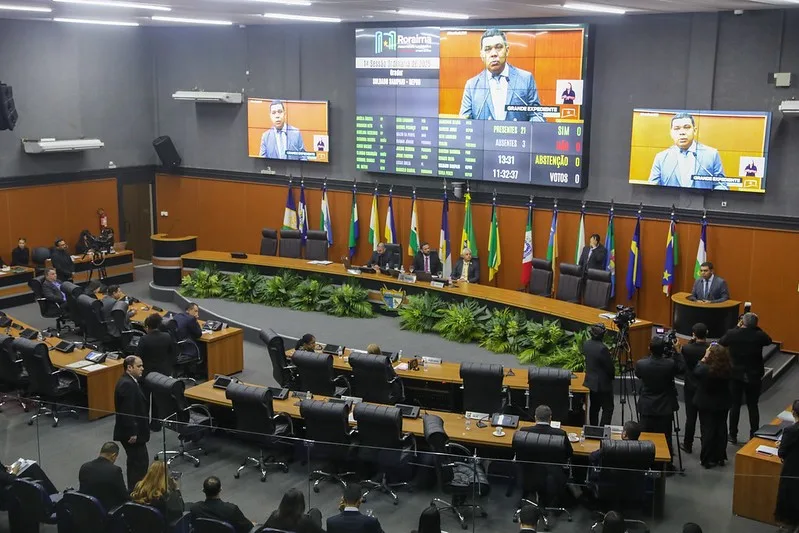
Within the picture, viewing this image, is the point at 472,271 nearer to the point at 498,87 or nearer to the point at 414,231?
the point at 414,231

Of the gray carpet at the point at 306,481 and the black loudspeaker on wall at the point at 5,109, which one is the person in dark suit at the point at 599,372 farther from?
the black loudspeaker on wall at the point at 5,109

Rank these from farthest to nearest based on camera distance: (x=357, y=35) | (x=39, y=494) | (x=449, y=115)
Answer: (x=357, y=35) → (x=449, y=115) → (x=39, y=494)

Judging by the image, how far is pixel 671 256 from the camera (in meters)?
13.2

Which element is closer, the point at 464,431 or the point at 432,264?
the point at 464,431

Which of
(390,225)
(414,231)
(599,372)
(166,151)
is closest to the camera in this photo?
(599,372)

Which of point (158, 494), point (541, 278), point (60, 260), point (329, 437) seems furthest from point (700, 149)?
point (60, 260)

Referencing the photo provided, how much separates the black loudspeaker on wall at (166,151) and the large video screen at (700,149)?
1045cm

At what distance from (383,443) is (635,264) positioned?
6.84 meters

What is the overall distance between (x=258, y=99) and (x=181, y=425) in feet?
34.5

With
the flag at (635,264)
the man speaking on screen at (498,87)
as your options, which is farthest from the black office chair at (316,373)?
the man speaking on screen at (498,87)

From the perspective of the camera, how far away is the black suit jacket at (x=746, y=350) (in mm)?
9219

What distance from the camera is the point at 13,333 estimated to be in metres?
11.9

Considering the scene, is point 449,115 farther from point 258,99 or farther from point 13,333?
point 13,333

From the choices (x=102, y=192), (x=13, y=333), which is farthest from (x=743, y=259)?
(x=102, y=192)
